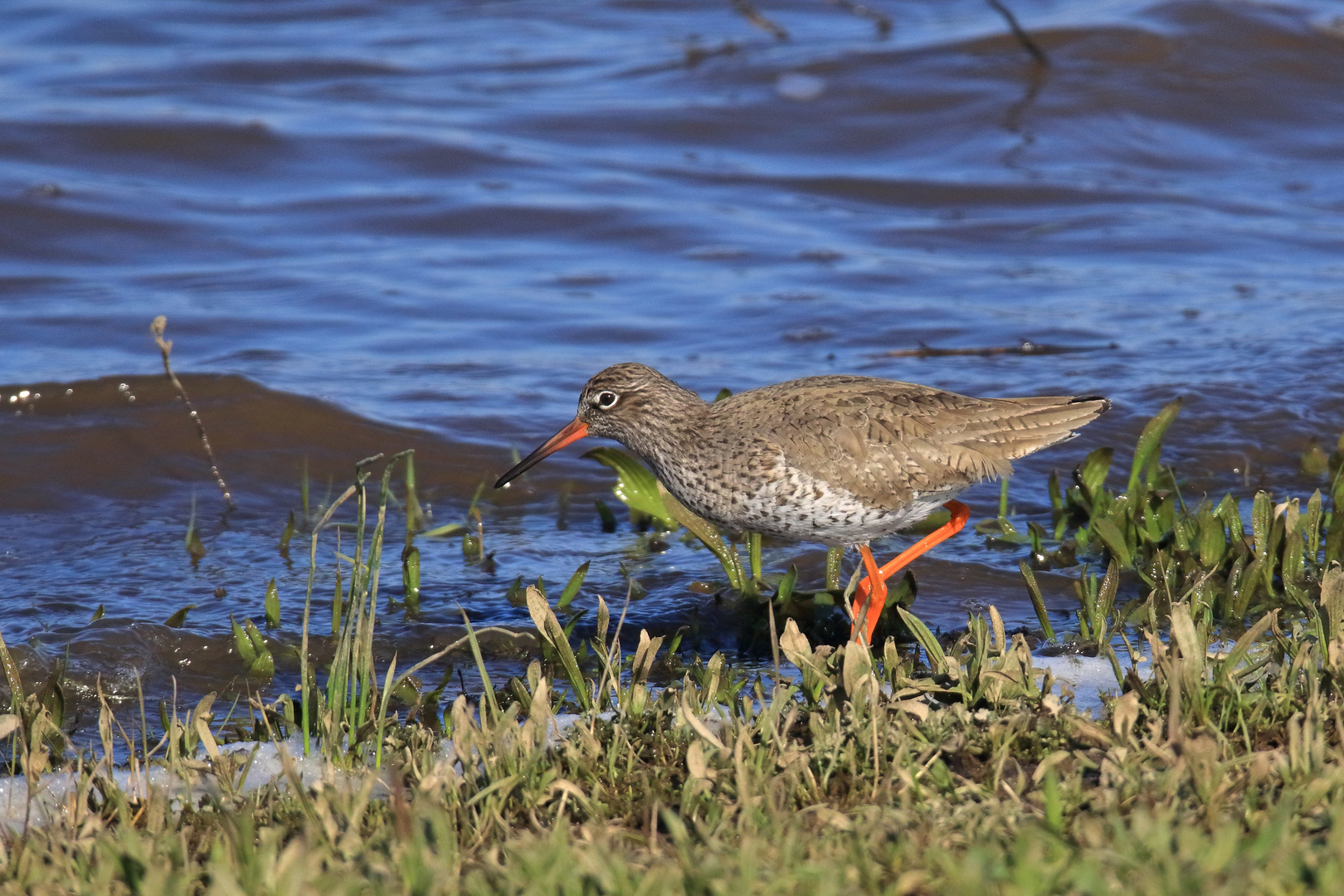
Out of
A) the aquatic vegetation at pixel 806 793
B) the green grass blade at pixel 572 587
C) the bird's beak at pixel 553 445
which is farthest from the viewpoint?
the bird's beak at pixel 553 445

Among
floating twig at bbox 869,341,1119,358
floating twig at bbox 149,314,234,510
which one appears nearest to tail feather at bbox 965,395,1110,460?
floating twig at bbox 869,341,1119,358

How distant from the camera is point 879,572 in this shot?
17.4 feet

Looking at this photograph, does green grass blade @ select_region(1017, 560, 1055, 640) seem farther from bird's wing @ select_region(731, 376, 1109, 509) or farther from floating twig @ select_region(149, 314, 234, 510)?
floating twig @ select_region(149, 314, 234, 510)

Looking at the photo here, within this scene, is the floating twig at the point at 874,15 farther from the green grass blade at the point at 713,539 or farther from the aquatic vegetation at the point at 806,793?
the aquatic vegetation at the point at 806,793

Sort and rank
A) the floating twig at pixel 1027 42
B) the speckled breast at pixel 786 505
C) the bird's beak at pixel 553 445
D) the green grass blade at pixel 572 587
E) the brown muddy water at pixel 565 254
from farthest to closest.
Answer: the floating twig at pixel 1027 42 → the brown muddy water at pixel 565 254 → the bird's beak at pixel 553 445 → the green grass blade at pixel 572 587 → the speckled breast at pixel 786 505

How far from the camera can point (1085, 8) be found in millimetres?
15531

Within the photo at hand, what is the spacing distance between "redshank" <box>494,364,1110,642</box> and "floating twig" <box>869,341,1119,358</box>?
3.19 metres

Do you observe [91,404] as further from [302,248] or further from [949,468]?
[949,468]

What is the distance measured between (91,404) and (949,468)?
5008 millimetres

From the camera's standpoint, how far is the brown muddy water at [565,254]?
6.47 meters

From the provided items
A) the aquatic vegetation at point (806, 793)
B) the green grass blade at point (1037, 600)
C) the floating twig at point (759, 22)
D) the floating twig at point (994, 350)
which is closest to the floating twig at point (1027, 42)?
the floating twig at point (759, 22)

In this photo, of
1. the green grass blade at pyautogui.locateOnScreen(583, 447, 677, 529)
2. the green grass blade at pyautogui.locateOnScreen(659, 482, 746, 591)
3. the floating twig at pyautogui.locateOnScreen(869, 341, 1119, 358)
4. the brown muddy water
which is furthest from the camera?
the floating twig at pyautogui.locateOnScreen(869, 341, 1119, 358)

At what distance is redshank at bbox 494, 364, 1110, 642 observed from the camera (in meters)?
5.04

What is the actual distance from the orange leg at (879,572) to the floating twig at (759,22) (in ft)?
31.2
